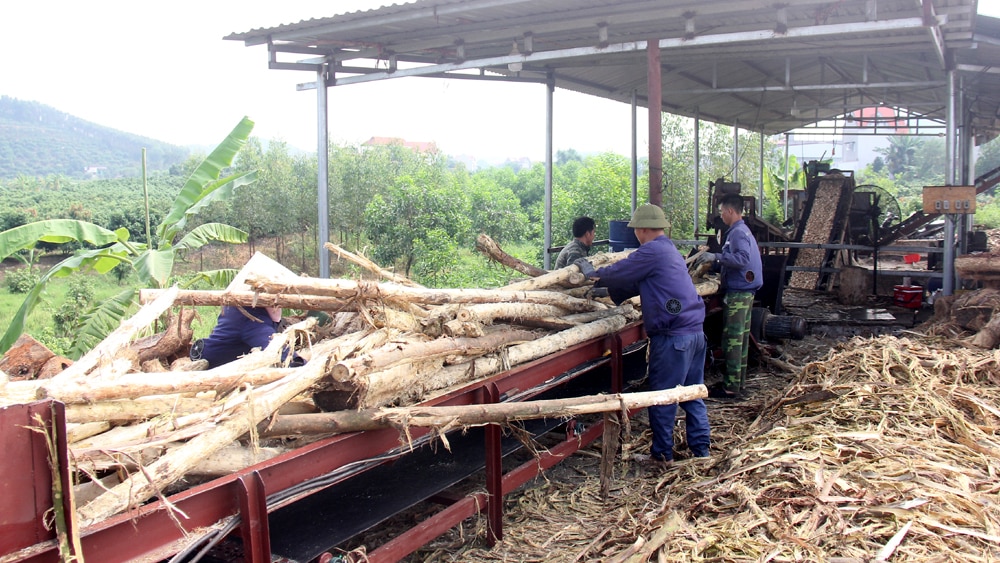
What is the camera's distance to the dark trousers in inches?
237

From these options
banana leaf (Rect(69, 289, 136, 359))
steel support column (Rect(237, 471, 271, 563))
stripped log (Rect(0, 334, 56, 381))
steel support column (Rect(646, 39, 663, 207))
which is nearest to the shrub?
banana leaf (Rect(69, 289, 136, 359))

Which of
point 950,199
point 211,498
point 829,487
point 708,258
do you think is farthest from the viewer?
point 950,199

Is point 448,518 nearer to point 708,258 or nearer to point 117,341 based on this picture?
point 117,341

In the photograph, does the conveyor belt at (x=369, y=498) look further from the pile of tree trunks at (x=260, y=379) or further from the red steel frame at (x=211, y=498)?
the pile of tree trunks at (x=260, y=379)

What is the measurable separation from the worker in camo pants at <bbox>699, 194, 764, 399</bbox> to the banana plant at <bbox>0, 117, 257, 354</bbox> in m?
5.64

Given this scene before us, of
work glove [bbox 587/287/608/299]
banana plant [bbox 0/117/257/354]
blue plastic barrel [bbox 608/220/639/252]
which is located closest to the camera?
work glove [bbox 587/287/608/299]

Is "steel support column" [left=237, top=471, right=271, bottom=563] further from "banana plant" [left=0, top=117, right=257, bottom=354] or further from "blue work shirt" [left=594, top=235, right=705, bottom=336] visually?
"banana plant" [left=0, top=117, right=257, bottom=354]

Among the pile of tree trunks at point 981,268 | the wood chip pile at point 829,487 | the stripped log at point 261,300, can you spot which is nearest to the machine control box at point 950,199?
the pile of tree trunks at point 981,268

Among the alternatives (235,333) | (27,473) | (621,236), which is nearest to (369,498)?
(235,333)

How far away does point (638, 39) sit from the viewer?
8.49m

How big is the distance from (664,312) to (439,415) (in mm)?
2761

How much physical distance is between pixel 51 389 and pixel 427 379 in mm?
1893

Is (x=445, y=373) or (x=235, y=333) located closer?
(x=445, y=373)

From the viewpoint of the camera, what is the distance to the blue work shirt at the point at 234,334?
5.38m
